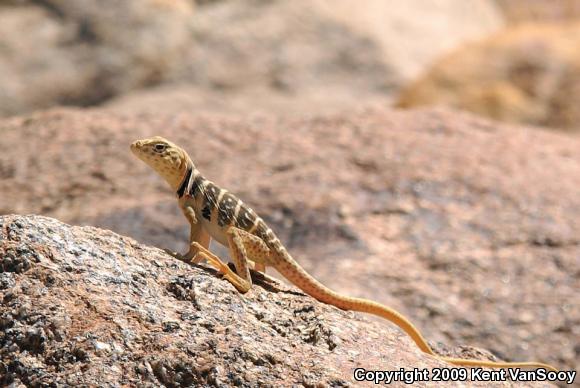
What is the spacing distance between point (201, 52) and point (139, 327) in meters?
11.7

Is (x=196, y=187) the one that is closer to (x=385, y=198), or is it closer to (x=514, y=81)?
(x=385, y=198)

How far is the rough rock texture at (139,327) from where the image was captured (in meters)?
4.09

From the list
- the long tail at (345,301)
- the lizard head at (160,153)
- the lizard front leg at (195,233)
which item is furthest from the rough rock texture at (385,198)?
the lizard head at (160,153)

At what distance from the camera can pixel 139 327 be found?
4.21 m

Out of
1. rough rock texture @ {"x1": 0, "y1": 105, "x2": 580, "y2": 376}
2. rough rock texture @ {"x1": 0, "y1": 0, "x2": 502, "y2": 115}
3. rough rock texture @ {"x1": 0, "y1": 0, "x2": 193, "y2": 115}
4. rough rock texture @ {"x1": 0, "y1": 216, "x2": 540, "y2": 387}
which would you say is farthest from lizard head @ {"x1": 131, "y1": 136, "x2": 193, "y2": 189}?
rough rock texture @ {"x1": 0, "y1": 0, "x2": 193, "y2": 115}

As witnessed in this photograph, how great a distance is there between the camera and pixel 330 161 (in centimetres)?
900

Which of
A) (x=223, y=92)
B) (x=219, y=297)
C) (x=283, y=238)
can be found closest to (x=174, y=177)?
(x=219, y=297)

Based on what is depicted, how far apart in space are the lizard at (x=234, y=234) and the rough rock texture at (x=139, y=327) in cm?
35

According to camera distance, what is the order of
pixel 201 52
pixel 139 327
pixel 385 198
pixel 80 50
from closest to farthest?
pixel 139 327
pixel 385 198
pixel 80 50
pixel 201 52

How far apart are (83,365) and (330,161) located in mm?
5146

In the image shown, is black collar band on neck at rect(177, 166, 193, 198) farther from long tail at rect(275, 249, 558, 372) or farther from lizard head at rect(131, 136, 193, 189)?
long tail at rect(275, 249, 558, 372)

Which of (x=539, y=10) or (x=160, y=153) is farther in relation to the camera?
(x=539, y=10)

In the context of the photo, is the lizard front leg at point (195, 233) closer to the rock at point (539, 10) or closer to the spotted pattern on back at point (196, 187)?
the spotted pattern on back at point (196, 187)

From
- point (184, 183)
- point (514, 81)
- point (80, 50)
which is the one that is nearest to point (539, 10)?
point (514, 81)
